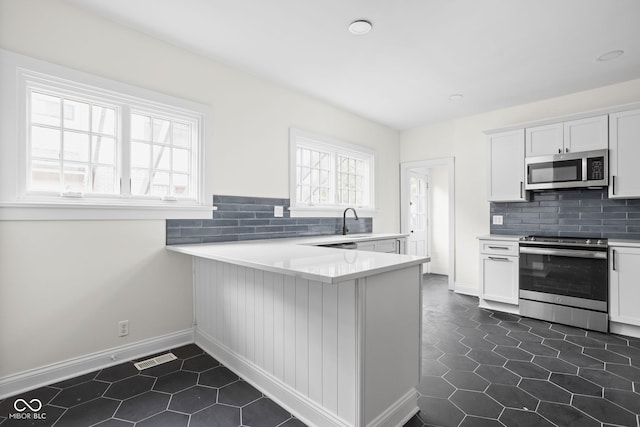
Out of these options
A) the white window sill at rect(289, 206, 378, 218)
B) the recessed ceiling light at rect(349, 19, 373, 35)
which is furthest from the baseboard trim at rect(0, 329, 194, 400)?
the recessed ceiling light at rect(349, 19, 373, 35)

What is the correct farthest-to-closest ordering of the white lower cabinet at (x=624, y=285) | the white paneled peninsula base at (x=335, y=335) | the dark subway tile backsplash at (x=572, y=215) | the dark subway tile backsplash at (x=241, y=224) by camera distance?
the dark subway tile backsplash at (x=572, y=215) < the white lower cabinet at (x=624, y=285) < the dark subway tile backsplash at (x=241, y=224) < the white paneled peninsula base at (x=335, y=335)

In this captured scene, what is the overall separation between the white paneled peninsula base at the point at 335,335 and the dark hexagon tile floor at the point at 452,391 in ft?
0.56

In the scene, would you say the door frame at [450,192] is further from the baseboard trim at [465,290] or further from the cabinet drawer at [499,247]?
the cabinet drawer at [499,247]

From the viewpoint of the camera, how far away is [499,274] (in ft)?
12.2

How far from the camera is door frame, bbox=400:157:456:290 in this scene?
4.73 meters

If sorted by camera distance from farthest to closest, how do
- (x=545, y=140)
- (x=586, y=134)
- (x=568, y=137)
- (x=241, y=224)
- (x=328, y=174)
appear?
(x=328, y=174)
(x=545, y=140)
(x=568, y=137)
(x=586, y=134)
(x=241, y=224)

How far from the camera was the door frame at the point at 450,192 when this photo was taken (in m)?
4.73

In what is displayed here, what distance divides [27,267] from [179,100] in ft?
5.32

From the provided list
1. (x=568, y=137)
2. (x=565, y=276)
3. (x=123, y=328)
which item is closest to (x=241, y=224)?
(x=123, y=328)

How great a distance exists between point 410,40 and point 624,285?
306 cm

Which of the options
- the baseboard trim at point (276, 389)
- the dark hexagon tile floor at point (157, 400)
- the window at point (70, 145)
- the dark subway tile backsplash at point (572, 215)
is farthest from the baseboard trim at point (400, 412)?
the dark subway tile backsplash at point (572, 215)

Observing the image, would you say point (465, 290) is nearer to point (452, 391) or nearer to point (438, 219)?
point (438, 219)

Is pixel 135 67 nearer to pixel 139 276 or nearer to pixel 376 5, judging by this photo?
pixel 139 276

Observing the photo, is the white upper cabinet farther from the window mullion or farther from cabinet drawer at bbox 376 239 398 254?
the window mullion
